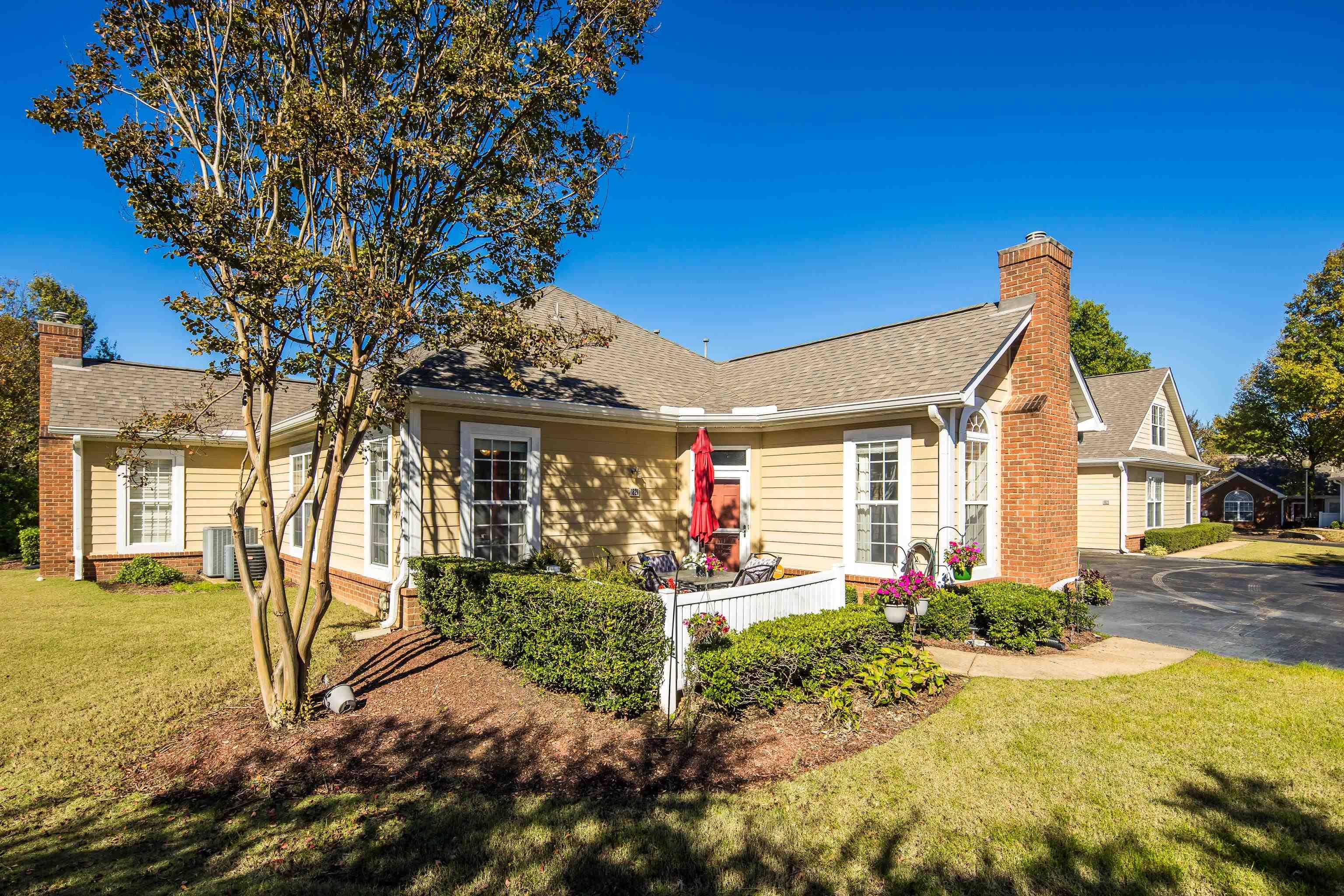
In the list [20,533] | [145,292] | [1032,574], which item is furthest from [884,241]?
[20,533]

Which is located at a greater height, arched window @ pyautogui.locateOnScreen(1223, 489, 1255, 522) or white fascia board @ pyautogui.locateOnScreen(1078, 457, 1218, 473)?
white fascia board @ pyautogui.locateOnScreen(1078, 457, 1218, 473)

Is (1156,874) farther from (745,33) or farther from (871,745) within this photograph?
(745,33)

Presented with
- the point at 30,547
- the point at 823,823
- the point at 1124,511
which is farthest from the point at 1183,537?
the point at 30,547

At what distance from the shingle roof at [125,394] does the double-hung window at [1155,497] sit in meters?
26.7

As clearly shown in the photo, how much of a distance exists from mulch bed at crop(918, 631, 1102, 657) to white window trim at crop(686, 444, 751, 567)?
366cm

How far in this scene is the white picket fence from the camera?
5848 mm

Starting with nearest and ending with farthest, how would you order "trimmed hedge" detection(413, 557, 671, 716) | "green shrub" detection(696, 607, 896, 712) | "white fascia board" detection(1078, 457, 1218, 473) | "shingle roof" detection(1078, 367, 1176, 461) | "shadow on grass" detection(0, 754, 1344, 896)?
"shadow on grass" detection(0, 754, 1344, 896), "trimmed hedge" detection(413, 557, 671, 716), "green shrub" detection(696, 607, 896, 712), "white fascia board" detection(1078, 457, 1218, 473), "shingle roof" detection(1078, 367, 1176, 461)

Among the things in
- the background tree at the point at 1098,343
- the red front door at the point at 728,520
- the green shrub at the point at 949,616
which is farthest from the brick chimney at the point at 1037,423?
the background tree at the point at 1098,343

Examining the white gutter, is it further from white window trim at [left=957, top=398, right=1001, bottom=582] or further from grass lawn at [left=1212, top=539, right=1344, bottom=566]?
grass lawn at [left=1212, top=539, right=1344, bottom=566]

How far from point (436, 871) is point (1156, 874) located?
4030 mm

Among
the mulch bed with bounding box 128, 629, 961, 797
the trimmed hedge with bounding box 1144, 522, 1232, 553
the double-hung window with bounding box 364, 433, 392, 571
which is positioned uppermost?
the double-hung window with bounding box 364, 433, 392, 571

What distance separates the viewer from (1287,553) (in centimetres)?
Result: 2142

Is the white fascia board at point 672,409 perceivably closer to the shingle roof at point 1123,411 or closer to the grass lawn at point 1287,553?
the shingle roof at point 1123,411

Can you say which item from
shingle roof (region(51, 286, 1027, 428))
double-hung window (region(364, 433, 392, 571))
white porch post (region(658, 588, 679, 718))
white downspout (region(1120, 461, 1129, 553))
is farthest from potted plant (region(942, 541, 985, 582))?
white downspout (region(1120, 461, 1129, 553))
